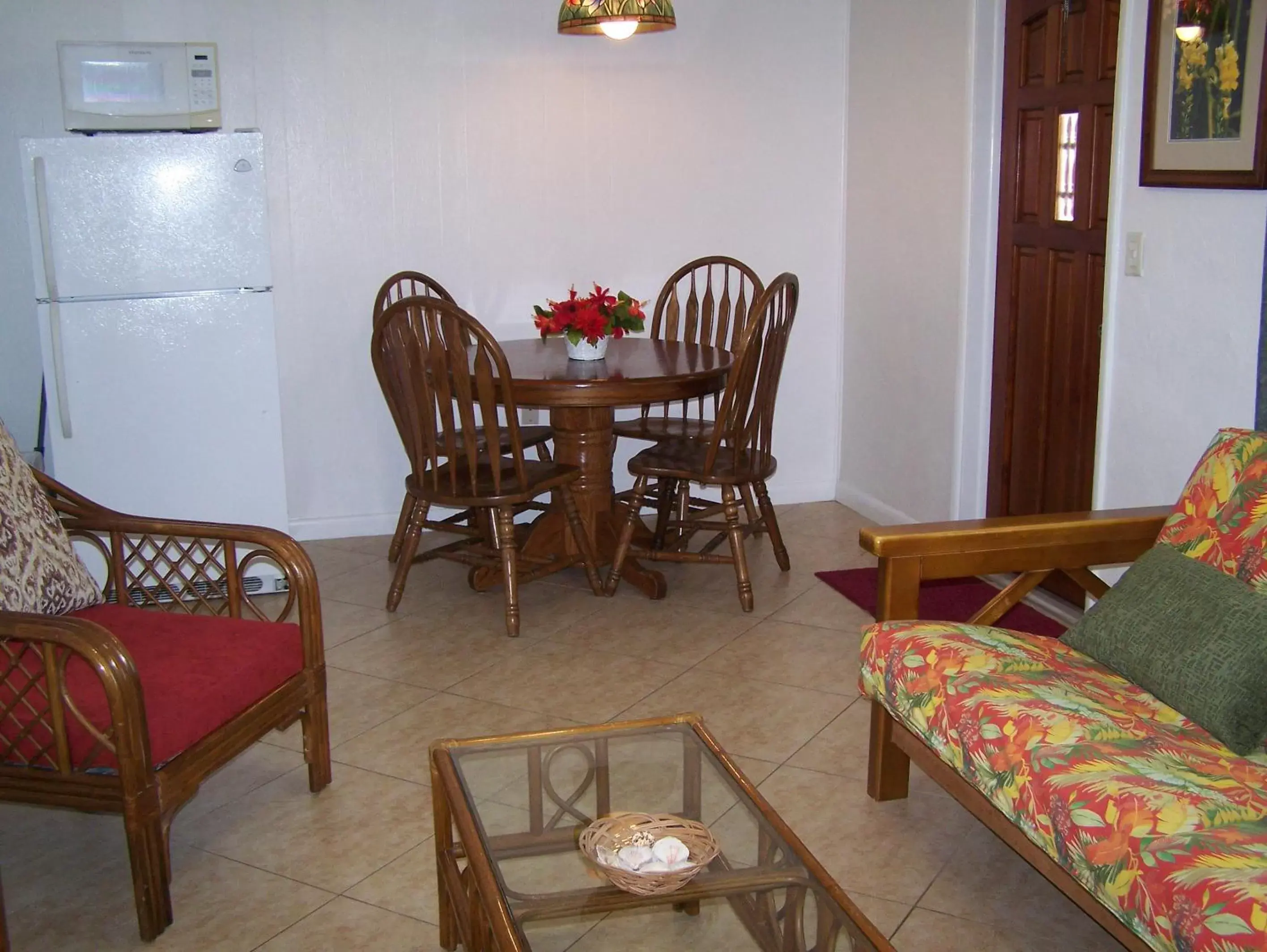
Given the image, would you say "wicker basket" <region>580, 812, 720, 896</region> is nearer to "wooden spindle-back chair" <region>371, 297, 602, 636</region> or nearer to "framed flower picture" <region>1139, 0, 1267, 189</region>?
"wooden spindle-back chair" <region>371, 297, 602, 636</region>

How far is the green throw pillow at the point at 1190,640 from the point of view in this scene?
197 centimetres

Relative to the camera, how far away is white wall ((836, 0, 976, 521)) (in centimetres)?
405

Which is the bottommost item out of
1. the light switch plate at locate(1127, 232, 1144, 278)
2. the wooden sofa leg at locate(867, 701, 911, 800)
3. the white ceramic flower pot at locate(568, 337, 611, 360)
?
the wooden sofa leg at locate(867, 701, 911, 800)

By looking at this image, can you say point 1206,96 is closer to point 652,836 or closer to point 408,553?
point 652,836

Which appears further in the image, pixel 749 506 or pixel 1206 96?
pixel 749 506

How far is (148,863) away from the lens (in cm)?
210

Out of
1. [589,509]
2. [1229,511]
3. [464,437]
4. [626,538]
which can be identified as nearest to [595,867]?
[1229,511]

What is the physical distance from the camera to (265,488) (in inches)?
154

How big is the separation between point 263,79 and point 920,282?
7.78ft

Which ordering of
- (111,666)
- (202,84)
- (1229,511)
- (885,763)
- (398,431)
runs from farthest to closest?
1. (398,431)
2. (202,84)
3. (885,763)
4. (1229,511)
5. (111,666)

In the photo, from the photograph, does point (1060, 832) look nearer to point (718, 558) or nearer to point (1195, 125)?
point (1195, 125)

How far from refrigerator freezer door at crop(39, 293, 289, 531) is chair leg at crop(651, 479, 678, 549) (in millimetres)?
1184

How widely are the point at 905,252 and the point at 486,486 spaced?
1809mm

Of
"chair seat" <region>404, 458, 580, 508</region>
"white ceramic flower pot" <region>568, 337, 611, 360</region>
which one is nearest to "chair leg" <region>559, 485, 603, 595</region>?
"chair seat" <region>404, 458, 580, 508</region>
